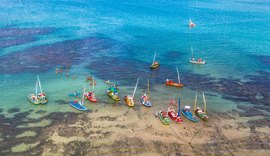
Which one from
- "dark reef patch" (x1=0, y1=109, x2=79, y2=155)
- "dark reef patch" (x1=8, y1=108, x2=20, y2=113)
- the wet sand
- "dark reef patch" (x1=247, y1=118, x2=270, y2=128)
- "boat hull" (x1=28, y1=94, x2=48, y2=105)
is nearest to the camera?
"dark reef patch" (x1=0, y1=109, x2=79, y2=155)

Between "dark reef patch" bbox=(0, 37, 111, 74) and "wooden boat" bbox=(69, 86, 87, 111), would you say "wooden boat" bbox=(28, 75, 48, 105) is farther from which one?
"dark reef patch" bbox=(0, 37, 111, 74)

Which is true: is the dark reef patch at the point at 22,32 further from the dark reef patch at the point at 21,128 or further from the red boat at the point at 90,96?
the dark reef patch at the point at 21,128

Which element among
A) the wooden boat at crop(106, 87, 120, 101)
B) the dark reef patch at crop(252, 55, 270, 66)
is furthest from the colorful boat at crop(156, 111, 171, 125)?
the dark reef patch at crop(252, 55, 270, 66)

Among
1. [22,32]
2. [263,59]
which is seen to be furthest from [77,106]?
[22,32]

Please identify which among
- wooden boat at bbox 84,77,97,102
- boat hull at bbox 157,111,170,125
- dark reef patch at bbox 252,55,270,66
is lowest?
boat hull at bbox 157,111,170,125

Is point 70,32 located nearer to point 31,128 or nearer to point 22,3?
point 31,128

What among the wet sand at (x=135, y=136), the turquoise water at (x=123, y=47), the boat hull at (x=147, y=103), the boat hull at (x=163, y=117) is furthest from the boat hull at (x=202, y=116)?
the boat hull at (x=147, y=103)

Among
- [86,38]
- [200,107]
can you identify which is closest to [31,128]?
[200,107]

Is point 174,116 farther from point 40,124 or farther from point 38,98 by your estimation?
point 38,98
